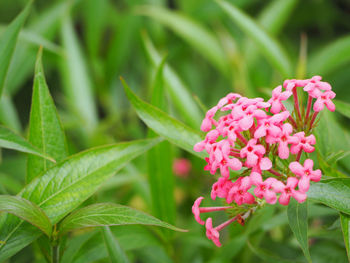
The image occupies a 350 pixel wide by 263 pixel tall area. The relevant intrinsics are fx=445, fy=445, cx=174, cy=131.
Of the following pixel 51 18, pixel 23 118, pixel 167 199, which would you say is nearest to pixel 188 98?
pixel 167 199

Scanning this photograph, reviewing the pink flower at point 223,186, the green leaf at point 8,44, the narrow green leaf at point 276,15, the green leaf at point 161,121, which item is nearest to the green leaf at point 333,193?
Result: the pink flower at point 223,186

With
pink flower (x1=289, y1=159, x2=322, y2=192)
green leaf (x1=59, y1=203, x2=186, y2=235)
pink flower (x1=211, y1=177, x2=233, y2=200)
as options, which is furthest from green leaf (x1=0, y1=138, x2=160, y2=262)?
pink flower (x1=289, y1=159, x2=322, y2=192)

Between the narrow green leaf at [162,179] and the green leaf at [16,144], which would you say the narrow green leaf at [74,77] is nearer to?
the narrow green leaf at [162,179]

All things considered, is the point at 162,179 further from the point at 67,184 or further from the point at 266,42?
the point at 266,42

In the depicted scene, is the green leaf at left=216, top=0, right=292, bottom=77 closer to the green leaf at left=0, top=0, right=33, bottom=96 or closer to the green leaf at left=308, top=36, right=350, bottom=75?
the green leaf at left=308, top=36, right=350, bottom=75

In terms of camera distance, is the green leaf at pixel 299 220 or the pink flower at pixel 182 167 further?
the pink flower at pixel 182 167

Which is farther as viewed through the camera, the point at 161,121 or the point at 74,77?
the point at 74,77

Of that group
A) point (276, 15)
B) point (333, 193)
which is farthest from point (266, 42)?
point (333, 193)
